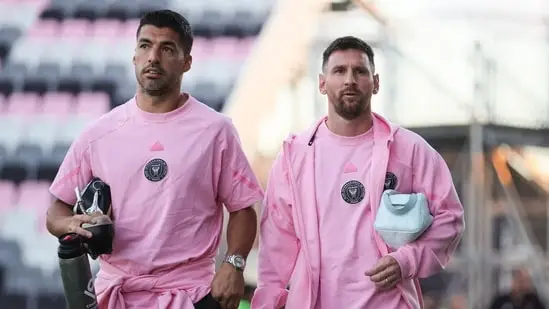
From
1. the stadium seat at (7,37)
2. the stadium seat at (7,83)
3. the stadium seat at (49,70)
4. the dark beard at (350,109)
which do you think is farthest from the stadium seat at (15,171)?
the dark beard at (350,109)

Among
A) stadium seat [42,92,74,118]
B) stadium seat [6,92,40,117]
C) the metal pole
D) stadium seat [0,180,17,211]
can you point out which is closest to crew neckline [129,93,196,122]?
stadium seat [0,180,17,211]

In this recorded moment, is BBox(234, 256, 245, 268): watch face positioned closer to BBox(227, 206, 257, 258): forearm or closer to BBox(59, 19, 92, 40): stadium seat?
BBox(227, 206, 257, 258): forearm

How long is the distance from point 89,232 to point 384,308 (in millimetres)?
1042

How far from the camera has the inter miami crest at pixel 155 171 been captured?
3.81m

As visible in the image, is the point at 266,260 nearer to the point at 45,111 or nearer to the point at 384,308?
the point at 384,308

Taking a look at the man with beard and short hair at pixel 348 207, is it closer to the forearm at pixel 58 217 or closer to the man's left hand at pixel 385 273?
the man's left hand at pixel 385 273

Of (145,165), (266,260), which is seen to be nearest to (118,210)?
(145,165)

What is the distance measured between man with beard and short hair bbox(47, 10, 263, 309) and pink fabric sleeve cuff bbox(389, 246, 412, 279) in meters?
0.52

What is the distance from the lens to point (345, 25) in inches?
529

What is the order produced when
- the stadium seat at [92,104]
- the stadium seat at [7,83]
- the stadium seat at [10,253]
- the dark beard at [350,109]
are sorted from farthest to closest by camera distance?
the stadium seat at [7,83]
the stadium seat at [92,104]
the stadium seat at [10,253]
the dark beard at [350,109]

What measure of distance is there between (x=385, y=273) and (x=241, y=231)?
0.52 meters

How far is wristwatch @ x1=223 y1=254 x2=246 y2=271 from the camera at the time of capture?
3863 mm

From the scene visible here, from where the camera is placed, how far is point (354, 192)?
13.0 feet

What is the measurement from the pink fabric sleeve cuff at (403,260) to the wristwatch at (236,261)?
508 mm
